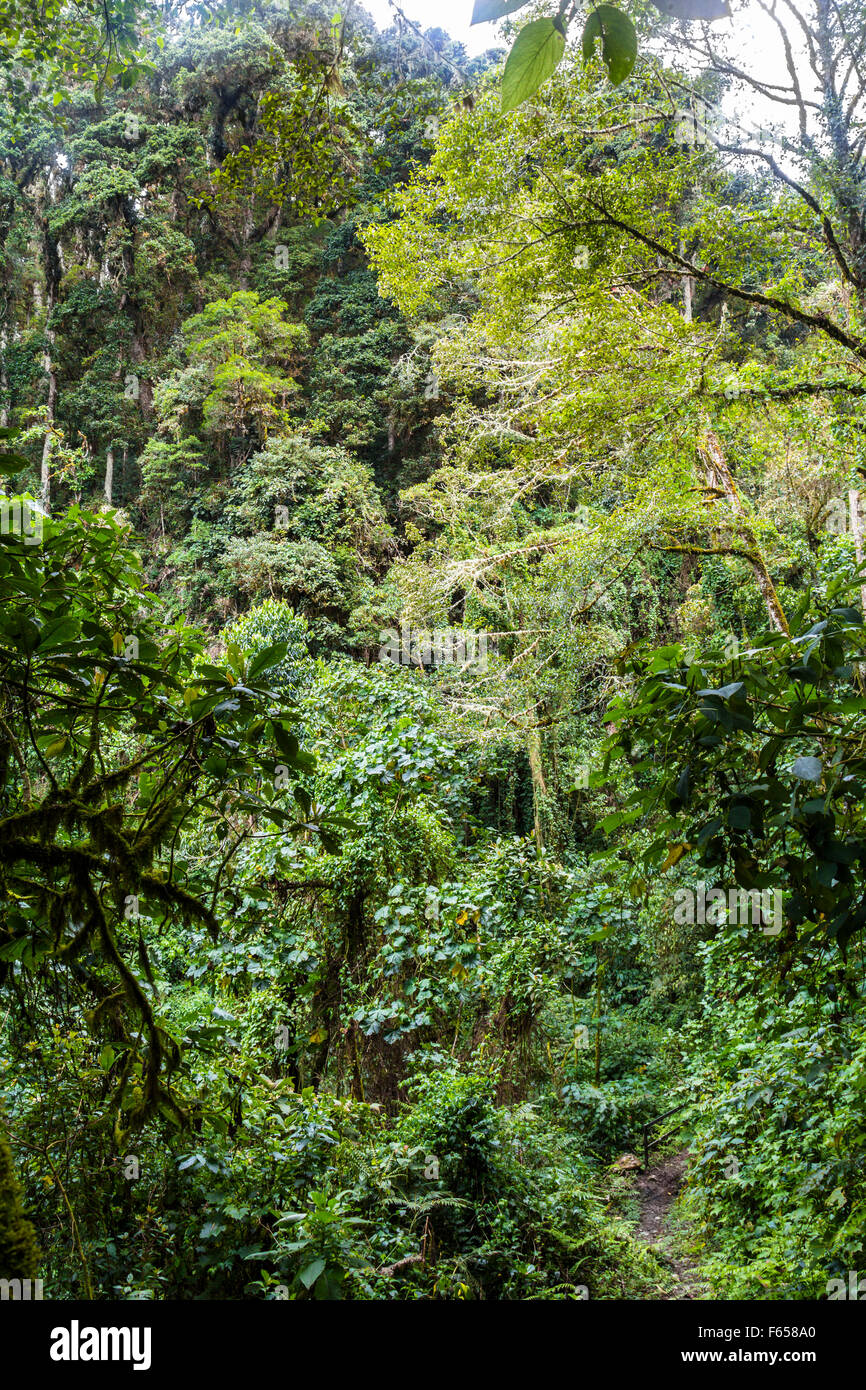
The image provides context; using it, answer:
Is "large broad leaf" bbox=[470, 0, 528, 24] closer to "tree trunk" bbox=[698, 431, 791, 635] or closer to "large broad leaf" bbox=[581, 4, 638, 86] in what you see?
"large broad leaf" bbox=[581, 4, 638, 86]

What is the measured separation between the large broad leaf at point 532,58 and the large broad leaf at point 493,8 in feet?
0.05

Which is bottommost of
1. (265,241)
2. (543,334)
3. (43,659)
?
(43,659)

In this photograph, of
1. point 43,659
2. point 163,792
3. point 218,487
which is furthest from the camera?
point 218,487

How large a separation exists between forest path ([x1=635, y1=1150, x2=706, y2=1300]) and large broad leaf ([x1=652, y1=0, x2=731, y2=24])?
4.83 meters

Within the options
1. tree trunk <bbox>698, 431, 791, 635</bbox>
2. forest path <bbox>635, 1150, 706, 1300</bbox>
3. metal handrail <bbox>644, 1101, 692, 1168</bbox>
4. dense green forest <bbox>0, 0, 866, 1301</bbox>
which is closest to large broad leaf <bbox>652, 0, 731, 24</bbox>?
dense green forest <bbox>0, 0, 866, 1301</bbox>

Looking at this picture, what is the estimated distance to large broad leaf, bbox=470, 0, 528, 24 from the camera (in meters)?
0.56

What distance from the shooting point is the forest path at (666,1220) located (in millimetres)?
4207

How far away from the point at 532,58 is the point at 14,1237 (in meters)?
1.38

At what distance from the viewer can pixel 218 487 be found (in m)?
13.0

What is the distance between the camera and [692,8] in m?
0.65
